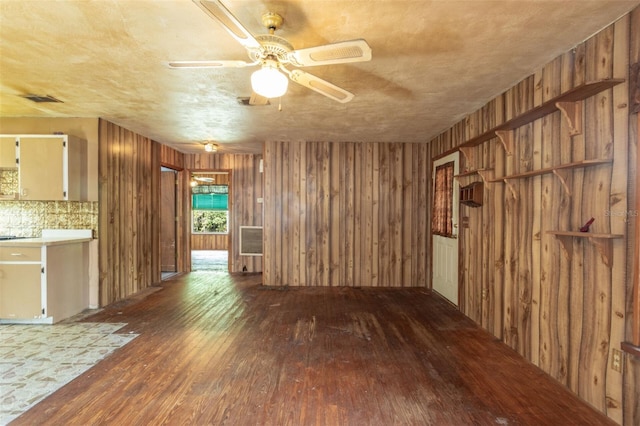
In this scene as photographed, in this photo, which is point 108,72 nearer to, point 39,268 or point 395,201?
point 39,268

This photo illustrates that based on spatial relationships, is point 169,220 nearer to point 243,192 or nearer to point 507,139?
Result: point 243,192

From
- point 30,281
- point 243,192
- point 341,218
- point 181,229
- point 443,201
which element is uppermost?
point 243,192

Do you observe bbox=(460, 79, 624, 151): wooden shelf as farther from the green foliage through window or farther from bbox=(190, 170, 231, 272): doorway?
the green foliage through window

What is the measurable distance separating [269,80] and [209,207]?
9831mm

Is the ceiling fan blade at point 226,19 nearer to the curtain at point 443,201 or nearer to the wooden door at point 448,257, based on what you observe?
the wooden door at point 448,257

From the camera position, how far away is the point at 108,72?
262 cm

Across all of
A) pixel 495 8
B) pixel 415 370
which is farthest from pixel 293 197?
pixel 495 8

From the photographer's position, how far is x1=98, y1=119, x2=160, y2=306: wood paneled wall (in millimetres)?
4062

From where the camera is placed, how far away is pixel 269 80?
175 cm

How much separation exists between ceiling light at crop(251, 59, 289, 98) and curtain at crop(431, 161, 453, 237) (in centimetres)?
335

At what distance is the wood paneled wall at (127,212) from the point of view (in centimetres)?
406

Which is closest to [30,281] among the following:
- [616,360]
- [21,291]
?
[21,291]

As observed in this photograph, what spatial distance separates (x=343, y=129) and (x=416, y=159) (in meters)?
1.68

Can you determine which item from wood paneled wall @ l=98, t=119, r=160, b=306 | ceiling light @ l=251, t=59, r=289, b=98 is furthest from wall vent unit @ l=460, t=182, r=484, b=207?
wood paneled wall @ l=98, t=119, r=160, b=306
